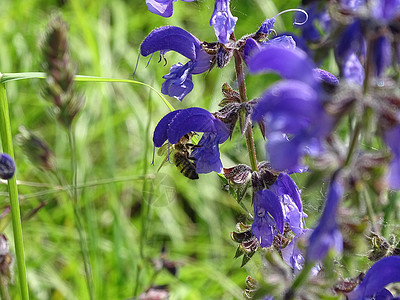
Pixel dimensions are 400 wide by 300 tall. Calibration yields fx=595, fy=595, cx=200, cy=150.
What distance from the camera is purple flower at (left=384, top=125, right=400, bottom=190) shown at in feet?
2.52

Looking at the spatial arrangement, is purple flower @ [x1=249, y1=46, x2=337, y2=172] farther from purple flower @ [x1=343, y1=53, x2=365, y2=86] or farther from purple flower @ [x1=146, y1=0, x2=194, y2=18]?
purple flower @ [x1=146, y1=0, x2=194, y2=18]

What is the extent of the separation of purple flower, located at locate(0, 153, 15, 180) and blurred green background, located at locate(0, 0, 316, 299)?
606 mm

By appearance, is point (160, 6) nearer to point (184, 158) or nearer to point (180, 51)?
point (180, 51)

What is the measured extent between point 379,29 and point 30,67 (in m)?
3.04

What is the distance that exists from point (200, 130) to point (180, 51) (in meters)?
0.21

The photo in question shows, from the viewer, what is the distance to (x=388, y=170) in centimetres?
82

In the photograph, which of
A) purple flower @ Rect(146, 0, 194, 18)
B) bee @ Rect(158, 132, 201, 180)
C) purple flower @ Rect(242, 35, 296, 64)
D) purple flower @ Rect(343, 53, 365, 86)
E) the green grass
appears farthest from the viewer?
the green grass

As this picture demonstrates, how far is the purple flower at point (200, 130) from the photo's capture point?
140 centimetres

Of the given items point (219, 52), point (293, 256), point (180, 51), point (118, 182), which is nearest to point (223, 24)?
point (219, 52)

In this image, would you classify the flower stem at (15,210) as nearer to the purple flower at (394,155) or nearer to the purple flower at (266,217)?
the purple flower at (266,217)

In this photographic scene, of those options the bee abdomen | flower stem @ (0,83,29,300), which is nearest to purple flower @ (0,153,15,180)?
flower stem @ (0,83,29,300)

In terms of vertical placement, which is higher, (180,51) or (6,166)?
(180,51)

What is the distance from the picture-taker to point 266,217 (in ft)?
4.58

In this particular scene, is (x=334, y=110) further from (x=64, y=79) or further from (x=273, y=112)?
(x=64, y=79)
